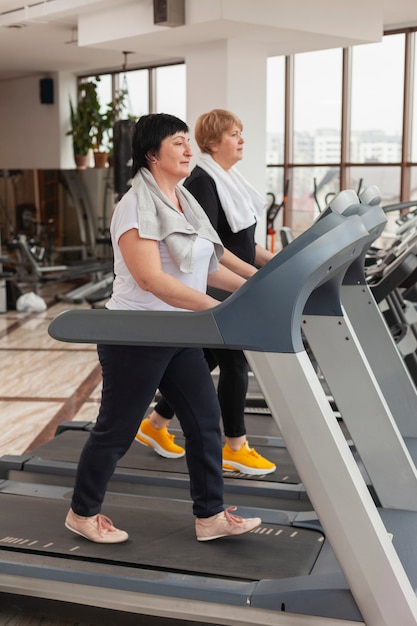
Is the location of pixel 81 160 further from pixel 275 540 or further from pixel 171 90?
pixel 275 540

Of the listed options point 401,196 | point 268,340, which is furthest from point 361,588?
point 401,196

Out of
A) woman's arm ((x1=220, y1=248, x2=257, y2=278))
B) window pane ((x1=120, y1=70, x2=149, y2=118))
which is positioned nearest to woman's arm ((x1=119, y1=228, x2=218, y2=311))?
woman's arm ((x1=220, y1=248, x2=257, y2=278))

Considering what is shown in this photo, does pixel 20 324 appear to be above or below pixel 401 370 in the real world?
below

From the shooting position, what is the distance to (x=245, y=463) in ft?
10.4

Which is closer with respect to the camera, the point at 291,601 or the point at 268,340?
the point at 268,340

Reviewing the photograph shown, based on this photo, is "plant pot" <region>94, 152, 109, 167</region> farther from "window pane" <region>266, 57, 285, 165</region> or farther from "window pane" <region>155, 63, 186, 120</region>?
"window pane" <region>266, 57, 285, 165</region>

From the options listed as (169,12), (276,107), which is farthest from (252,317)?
(276,107)

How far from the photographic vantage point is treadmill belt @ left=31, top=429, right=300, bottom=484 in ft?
10.3

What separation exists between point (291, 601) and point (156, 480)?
116 centimetres

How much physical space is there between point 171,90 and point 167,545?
8.89m

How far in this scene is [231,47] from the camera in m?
6.89

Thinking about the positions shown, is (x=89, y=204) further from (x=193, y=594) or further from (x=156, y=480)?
(x=193, y=594)

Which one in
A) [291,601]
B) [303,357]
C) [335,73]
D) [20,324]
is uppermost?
[335,73]

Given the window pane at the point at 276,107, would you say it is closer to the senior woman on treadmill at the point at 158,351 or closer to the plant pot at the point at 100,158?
the plant pot at the point at 100,158
